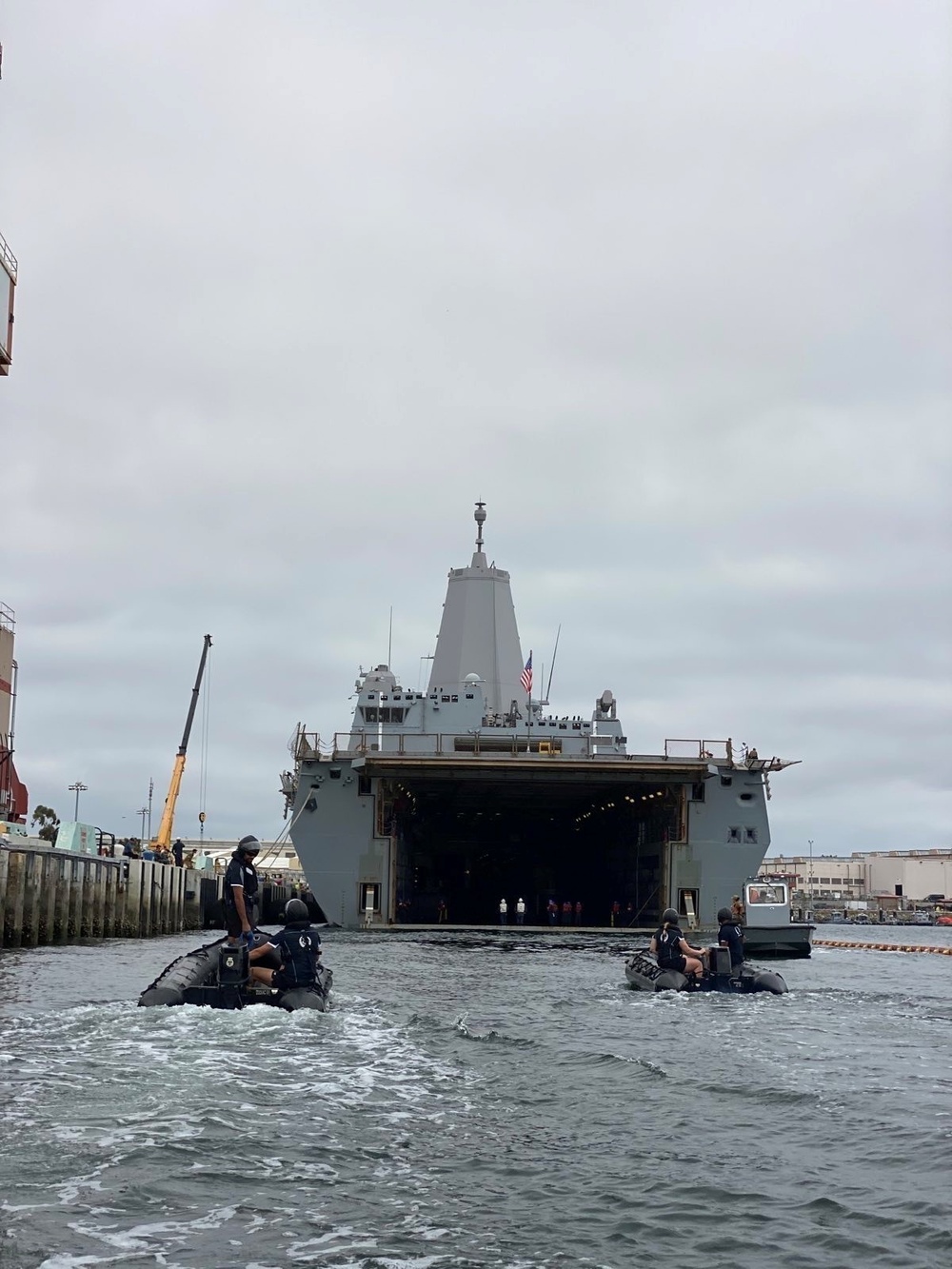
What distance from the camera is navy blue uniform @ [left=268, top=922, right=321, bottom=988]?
57.5ft

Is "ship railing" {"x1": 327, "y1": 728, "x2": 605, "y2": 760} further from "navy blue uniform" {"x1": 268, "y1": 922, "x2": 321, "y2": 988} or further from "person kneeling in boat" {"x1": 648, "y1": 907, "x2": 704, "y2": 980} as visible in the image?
"navy blue uniform" {"x1": 268, "y1": 922, "x2": 321, "y2": 988}

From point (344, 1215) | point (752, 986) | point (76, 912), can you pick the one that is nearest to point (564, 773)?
point (76, 912)

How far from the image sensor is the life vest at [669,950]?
904 inches

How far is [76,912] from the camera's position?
38.0 metres

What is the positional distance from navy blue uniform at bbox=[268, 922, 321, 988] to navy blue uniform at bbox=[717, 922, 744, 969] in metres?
8.41

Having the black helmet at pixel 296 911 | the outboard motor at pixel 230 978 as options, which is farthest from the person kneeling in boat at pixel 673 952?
the outboard motor at pixel 230 978

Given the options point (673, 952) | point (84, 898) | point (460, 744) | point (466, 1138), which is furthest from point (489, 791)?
point (466, 1138)

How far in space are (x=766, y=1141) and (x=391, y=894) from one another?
38.3 metres

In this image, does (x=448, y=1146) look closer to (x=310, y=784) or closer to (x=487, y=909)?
(x=310, y=784)

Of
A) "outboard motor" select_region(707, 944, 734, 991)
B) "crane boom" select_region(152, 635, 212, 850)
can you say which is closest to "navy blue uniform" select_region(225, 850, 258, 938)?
"outboard motor" select_region(707, 944, 734, 991)

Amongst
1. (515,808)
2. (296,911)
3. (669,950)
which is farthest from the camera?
(515,808)

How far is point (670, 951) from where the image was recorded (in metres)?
23.1

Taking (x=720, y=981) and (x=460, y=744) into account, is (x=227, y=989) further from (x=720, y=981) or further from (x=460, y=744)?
(x=460, y=744)

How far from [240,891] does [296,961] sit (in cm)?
119
